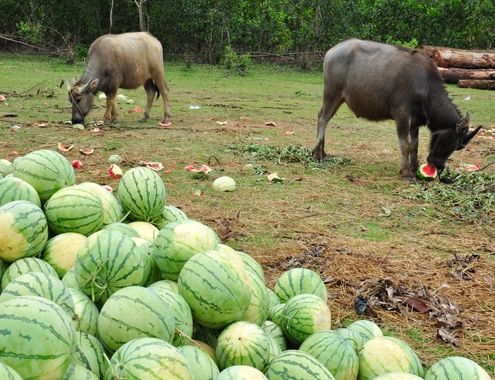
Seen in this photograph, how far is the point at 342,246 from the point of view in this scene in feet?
18.8

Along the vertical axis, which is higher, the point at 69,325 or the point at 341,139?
the point at 69,325

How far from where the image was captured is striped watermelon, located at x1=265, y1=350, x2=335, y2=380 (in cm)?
239

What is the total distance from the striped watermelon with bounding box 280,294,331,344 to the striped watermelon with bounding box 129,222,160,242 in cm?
82

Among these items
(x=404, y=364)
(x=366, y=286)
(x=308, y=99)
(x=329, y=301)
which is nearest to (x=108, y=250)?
(x=404, y=364)

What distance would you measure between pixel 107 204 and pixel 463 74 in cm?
2231

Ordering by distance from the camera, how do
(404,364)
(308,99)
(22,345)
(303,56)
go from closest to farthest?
(22,345) → (404,364) → (308,99) → (303,56)

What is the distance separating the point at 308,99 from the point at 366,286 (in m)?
14.5

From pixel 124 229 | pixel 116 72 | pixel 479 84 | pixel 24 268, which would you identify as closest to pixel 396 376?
pixel 124 229

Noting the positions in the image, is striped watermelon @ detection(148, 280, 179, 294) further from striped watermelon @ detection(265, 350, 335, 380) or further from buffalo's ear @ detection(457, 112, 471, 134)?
buffalo's ear @ detection(457, 112, 471, 134)

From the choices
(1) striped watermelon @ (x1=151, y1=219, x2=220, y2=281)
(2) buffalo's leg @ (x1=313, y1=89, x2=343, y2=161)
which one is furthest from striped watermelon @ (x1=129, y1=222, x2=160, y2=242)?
(2) buffalo's leg @ (x1=313, y1=89, x2=343, y2=161)

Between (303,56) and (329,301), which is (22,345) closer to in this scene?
(329,301)

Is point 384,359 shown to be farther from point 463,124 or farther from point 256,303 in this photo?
point 463,124

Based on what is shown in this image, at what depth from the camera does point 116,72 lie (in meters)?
13.0

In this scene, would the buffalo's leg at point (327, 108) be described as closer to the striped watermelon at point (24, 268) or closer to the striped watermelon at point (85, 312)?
the striped watermelon at point (24, 268)
